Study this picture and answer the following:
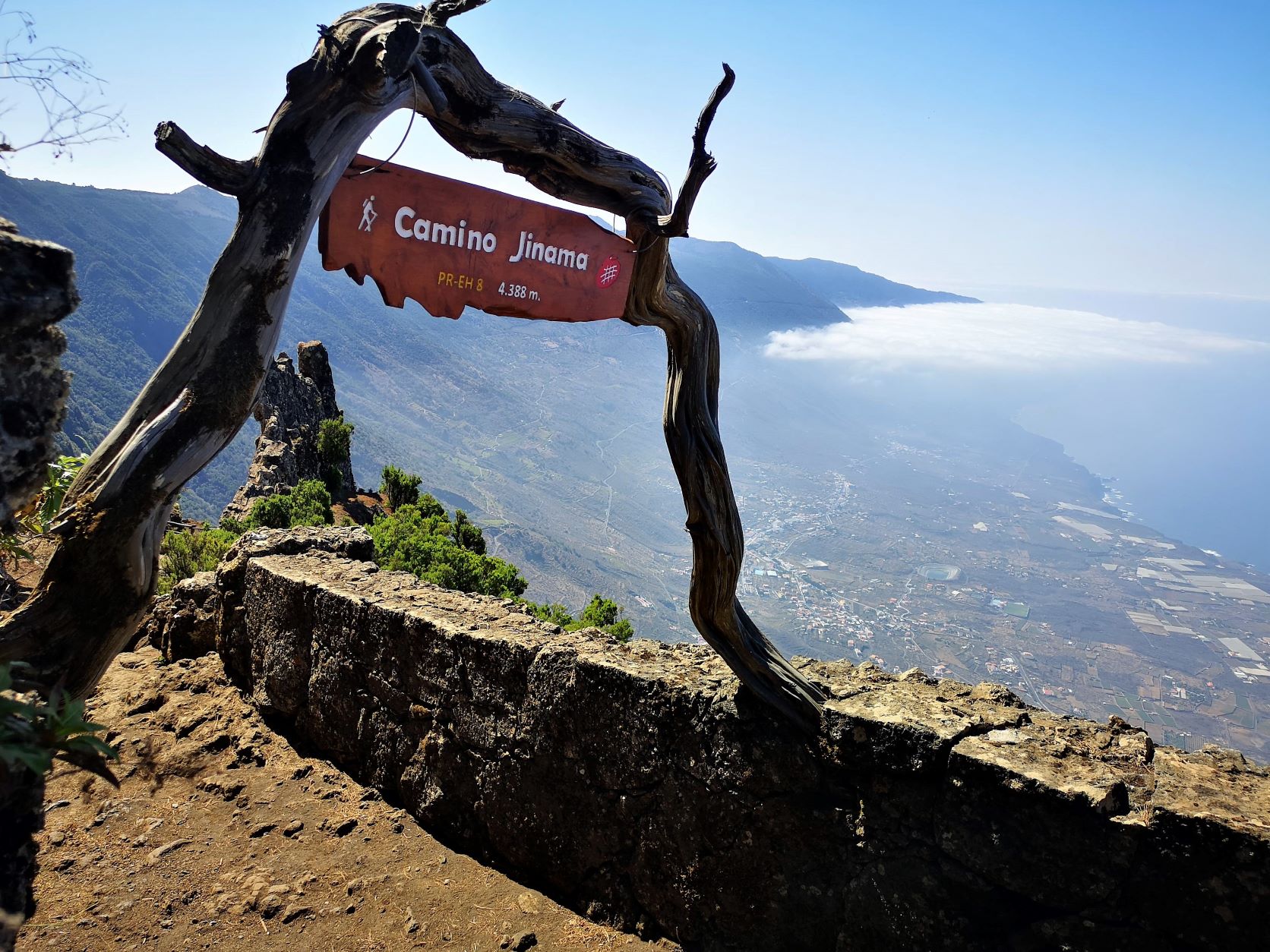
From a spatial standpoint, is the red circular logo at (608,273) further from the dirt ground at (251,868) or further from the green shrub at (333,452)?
the green shrub at (333,452)

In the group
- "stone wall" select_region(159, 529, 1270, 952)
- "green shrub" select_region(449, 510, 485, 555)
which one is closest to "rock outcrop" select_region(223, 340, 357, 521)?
"green shrub" select_region(449, 510, 485, 555)

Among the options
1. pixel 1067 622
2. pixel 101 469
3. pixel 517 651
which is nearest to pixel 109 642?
pixel 101 469

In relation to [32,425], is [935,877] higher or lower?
lower

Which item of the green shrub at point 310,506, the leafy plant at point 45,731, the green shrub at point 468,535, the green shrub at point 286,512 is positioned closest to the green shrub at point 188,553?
the green shrub at point 310,506

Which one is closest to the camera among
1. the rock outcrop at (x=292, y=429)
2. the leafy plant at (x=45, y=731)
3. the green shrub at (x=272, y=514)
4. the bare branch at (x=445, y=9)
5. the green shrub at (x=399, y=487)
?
the leafy plant at (x=45, y=731)

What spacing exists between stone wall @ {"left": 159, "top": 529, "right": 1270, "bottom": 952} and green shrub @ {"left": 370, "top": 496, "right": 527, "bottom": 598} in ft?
15.8

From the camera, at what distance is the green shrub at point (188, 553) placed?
872 cm

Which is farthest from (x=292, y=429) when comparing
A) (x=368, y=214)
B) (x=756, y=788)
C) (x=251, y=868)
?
(x=756, y=788)

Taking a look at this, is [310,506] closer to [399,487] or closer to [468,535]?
[468,535]

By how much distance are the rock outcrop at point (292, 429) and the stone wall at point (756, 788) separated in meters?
11.2

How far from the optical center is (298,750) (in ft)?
15.3

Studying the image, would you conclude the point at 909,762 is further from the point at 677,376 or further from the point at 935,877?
the point at 677,376

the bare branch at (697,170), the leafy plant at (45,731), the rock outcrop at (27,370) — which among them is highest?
the bare branch at (697,170)

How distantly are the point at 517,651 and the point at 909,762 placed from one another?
1783 millimetres
